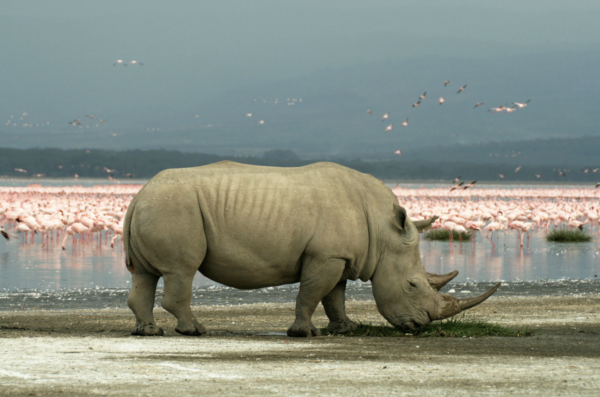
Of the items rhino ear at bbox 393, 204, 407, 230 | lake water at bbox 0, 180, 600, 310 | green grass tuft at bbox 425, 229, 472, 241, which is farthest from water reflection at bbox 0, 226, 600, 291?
rhino ear at bbox 393, 204, 407, 230

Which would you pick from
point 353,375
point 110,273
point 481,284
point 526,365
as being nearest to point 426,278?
point 526,365

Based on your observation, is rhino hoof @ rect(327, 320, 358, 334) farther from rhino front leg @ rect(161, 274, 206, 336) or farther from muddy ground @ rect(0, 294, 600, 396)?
rhino front leg @ rect(161, 274, 206, 336)

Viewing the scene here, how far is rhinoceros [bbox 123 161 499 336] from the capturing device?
8812 millimetres

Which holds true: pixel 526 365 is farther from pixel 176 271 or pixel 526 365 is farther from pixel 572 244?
A: pixel 572 244

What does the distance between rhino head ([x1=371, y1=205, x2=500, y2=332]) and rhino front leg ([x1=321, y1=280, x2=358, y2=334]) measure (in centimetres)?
44

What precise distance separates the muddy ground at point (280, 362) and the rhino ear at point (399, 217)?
1.21 metres

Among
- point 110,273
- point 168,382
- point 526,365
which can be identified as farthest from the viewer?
point 110,273

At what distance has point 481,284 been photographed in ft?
52.9

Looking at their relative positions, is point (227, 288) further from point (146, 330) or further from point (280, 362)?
point (280, 362)

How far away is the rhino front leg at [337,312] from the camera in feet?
31.5

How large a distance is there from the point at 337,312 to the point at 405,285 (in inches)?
33.1

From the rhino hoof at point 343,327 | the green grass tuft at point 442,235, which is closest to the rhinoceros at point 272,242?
the rhino hoof at point 343,327

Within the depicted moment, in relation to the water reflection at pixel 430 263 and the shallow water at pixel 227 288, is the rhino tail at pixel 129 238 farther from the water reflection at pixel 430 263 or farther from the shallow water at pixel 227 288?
the water reflection at pixel 430 263

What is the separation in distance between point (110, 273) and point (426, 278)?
10493 millimetres
